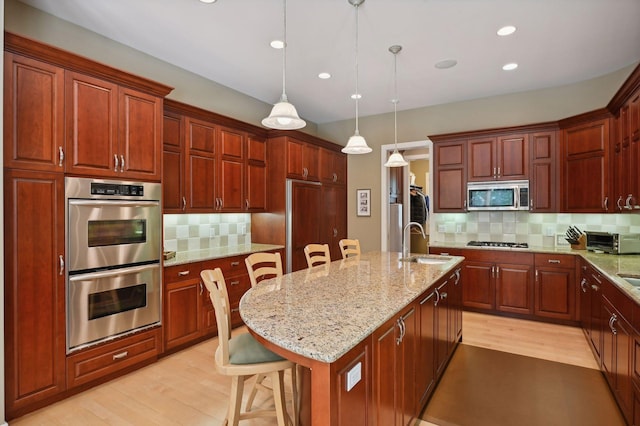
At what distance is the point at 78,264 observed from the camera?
250 centimetres

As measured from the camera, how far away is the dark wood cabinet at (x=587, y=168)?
371cm

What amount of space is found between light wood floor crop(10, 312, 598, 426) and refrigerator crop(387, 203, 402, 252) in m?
2.29

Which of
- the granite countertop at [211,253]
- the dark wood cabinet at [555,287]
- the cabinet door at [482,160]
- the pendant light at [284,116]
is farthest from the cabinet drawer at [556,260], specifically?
the pendant light at [284,116]

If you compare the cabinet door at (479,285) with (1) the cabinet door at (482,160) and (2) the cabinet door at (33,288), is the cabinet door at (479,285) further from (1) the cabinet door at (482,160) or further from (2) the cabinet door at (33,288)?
(2) the cabinet door at (33,288)

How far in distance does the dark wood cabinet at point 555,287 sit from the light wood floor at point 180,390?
29cm

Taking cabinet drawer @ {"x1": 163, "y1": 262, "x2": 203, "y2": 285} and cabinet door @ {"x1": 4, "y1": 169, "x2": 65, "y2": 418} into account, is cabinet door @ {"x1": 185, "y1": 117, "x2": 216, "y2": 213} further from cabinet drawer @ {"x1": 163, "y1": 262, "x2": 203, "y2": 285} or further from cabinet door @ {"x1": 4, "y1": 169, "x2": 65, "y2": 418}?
cabinet door @ {"x1": 4, "y1": 169, "x2": 65, "y2": 418}

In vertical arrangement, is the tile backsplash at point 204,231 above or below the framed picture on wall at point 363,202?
below

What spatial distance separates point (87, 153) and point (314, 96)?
3.10 metres

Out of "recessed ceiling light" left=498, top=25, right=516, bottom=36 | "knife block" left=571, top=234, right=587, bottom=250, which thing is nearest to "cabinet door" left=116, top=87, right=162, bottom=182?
"recessed ceiling light" left=498, top=25, right=516, bottom=36

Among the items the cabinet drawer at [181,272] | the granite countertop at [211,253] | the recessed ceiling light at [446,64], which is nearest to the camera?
the cabinet drawer at [181,272]

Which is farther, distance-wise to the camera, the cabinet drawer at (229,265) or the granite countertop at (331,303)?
the cabinet drawer at (229,265)

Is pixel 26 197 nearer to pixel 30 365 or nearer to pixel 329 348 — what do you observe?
pixel 30 365

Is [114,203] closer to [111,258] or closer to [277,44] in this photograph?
[111,258]

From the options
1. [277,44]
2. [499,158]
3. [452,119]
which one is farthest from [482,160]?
[277,44]
